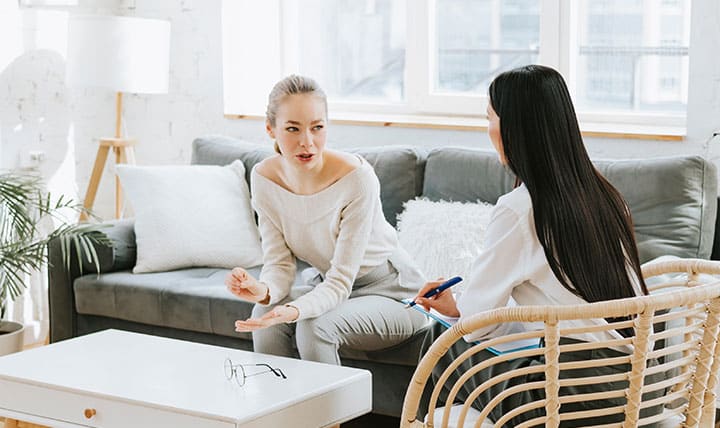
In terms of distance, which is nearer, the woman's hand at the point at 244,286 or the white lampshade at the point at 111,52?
the woman's hand at the point at 244,286

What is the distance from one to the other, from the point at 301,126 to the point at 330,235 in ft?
1.08

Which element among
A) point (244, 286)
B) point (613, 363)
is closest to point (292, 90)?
point (244, 286)

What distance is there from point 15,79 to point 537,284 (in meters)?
3.02

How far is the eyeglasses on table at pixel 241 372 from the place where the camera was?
2389 millimetres

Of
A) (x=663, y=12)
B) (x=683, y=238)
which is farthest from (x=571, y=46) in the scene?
(x=683, y=238)

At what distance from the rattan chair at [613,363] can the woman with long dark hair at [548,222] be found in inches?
4.1

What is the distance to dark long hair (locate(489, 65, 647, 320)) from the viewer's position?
1.94m

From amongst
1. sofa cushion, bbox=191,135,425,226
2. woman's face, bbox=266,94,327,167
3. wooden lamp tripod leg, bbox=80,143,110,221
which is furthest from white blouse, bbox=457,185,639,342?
wooden lamp tripod leg, bbox=80,143,110,221

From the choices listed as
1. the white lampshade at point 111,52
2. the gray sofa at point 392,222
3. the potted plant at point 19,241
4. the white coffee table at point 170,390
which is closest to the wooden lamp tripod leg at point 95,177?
the potted plant at point 19,241

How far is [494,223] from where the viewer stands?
2.03 metres

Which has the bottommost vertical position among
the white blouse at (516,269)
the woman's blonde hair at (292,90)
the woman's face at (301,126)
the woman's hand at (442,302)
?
the woman's hand at (442,302)

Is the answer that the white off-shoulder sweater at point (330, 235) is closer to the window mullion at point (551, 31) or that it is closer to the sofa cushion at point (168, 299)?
the sofa cushion at point (168, 299)

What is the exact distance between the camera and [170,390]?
2.33 metres

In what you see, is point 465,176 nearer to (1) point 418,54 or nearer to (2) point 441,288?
(1) point 418,54
